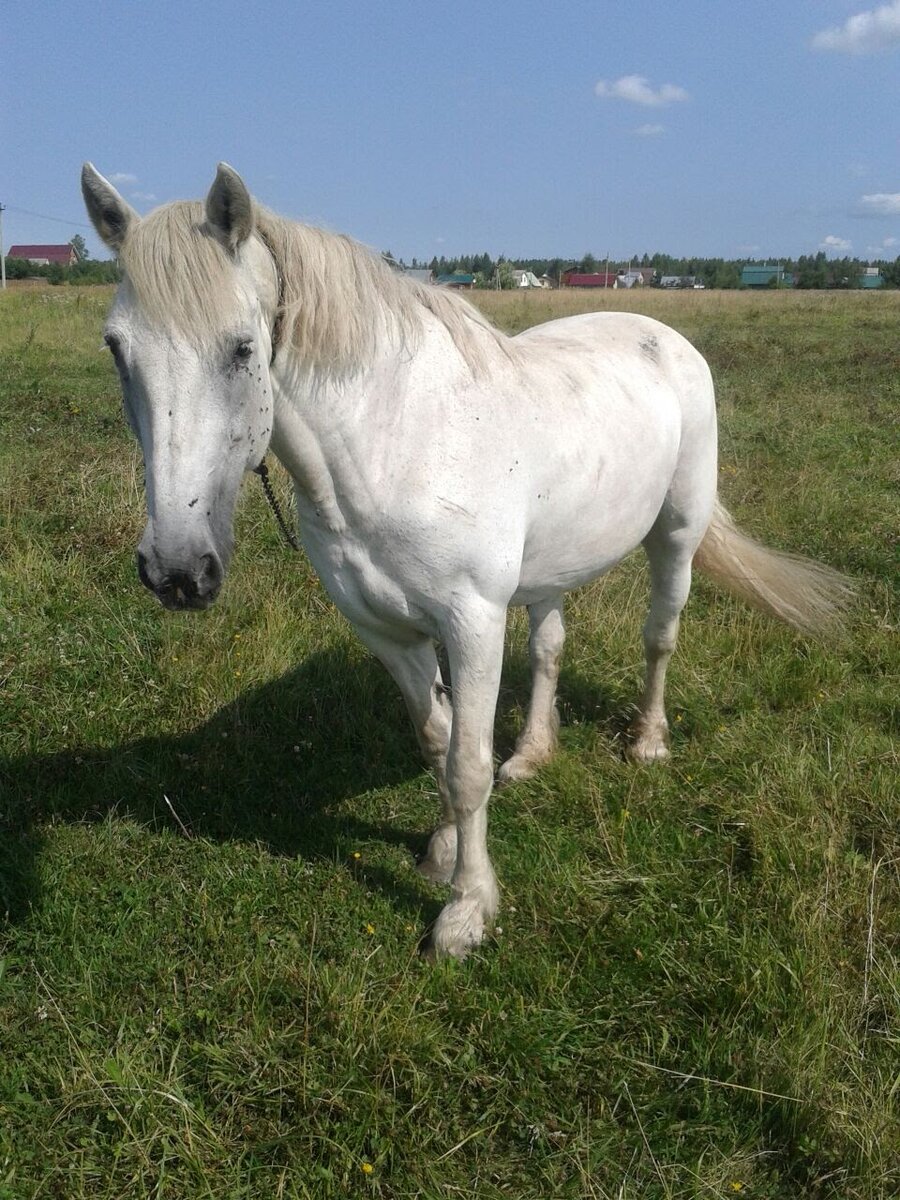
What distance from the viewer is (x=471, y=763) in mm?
2664

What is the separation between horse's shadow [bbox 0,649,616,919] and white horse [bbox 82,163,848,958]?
1.46 feet

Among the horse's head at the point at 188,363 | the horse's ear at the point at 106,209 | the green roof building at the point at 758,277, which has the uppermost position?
the green roof building at the point at 758,277

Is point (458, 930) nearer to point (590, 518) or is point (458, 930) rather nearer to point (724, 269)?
point (590, 518)

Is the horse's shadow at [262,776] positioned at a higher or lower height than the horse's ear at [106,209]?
lower

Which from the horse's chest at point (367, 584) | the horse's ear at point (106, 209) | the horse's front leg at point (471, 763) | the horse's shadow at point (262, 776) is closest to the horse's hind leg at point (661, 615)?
the horse's shadow at point (262, 776)

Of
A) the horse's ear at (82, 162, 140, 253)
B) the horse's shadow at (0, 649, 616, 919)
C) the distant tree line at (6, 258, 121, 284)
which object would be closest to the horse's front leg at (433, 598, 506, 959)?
the horse's shadow at (0, 649, 616, 919)

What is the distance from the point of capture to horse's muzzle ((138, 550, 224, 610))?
1934mm

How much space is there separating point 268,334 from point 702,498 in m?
2.31

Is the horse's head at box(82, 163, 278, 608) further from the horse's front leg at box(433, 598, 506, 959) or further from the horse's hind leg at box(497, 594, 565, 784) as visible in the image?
the horse's hind leg at box(497, 594, 565, 784)

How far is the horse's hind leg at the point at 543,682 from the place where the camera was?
3.81 metres

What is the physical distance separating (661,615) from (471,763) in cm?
162

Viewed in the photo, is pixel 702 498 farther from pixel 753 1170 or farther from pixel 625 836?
pixel 753 1170

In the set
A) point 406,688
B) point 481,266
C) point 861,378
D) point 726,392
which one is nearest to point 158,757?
point 406,688

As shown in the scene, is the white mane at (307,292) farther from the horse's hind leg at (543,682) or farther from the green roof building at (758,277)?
the green roof building at (758,277)
